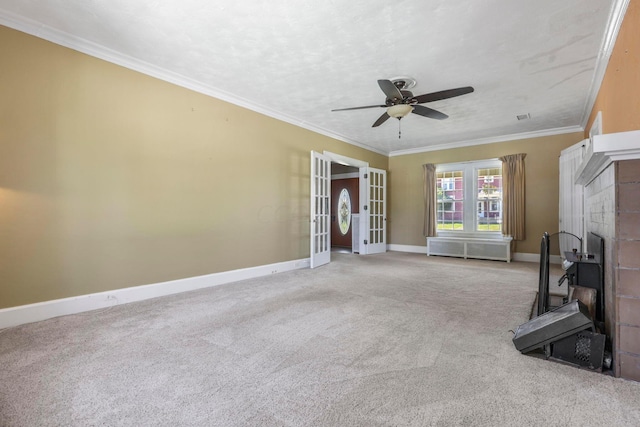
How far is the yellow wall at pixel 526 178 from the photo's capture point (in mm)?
5738

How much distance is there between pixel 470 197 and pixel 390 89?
15.4 ft

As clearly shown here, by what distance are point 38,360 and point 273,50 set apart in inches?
127

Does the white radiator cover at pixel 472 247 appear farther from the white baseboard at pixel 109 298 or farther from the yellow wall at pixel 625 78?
the white baseboard at pixel 109 298

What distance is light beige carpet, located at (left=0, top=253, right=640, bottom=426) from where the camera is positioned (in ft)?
4.50

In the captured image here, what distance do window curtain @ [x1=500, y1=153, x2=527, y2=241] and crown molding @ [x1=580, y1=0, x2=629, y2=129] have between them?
1.92 metres

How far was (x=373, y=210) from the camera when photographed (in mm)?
7234

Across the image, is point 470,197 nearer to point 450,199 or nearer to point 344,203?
point 450,199

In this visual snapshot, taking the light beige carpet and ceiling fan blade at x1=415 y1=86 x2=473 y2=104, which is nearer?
the light beige carpet

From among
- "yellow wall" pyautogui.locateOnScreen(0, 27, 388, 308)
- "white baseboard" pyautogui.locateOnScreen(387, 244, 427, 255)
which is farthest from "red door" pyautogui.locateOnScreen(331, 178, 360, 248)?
"yellow wall" pyautogui.locateOnScreen(0, 27, 388, 308)

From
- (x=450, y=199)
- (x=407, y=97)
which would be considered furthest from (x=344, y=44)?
(x=450, y=199)

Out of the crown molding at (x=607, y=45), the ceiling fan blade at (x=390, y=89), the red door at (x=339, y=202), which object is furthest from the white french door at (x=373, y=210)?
the crown molding at (x=607, y=45)

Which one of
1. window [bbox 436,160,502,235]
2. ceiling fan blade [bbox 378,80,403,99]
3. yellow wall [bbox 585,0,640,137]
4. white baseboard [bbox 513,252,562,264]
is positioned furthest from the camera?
window [bbox 436,160,502,235]

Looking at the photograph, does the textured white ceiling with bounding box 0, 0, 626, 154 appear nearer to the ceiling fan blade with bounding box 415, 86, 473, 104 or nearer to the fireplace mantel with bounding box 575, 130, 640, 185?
the ceiling fan blade with bounding box 415, 86, 473, 104

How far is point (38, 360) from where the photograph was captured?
6.16ft
